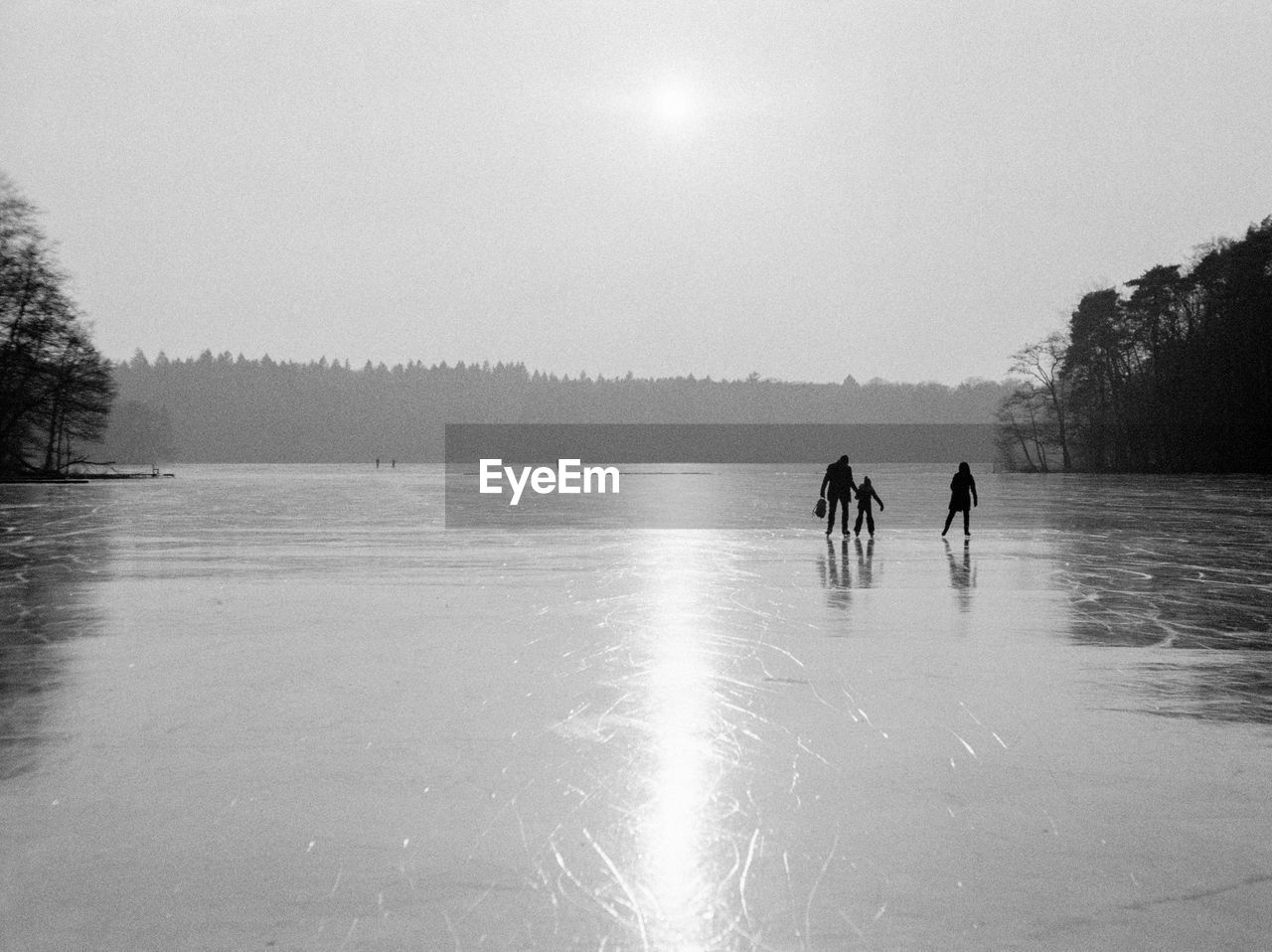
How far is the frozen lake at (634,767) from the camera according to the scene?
141 inches

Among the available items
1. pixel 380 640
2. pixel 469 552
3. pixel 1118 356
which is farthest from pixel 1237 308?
pixel 380 640

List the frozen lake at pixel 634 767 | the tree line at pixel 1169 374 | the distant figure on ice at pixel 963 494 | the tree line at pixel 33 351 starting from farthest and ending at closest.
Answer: the tree line at pixel 1169 374
the tree line at pixel 33 351
the distant figure on ice at pixel 963 494
the frozen lake at pixel 634 767

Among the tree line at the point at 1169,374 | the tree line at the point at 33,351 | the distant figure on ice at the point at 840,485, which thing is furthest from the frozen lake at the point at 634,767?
the tree line at the point at 1169,374

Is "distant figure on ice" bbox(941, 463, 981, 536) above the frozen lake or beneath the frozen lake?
above

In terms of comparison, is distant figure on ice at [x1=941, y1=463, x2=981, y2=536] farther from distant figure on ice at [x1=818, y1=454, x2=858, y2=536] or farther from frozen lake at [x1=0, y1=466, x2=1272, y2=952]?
frozen lake at [x1=0, y1=466, x2=1272, y2=952]

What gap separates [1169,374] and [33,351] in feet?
220

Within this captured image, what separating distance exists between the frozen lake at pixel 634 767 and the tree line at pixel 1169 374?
62306 mm

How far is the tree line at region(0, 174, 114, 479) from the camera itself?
Result: 166 ft

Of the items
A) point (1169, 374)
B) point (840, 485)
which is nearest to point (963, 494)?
point (840, 485)

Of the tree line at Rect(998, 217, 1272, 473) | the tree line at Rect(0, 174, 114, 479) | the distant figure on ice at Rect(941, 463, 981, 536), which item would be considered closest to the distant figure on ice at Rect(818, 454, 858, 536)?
the distant figure on ice at Rect(941, 463, 981, 536)

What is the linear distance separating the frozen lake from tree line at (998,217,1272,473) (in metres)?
62.3

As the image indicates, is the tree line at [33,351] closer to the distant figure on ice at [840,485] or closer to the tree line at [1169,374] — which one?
the distant figure on ice at [840,485]

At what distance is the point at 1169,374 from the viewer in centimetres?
7431

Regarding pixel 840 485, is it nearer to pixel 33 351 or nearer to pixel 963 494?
pixel 963 494
